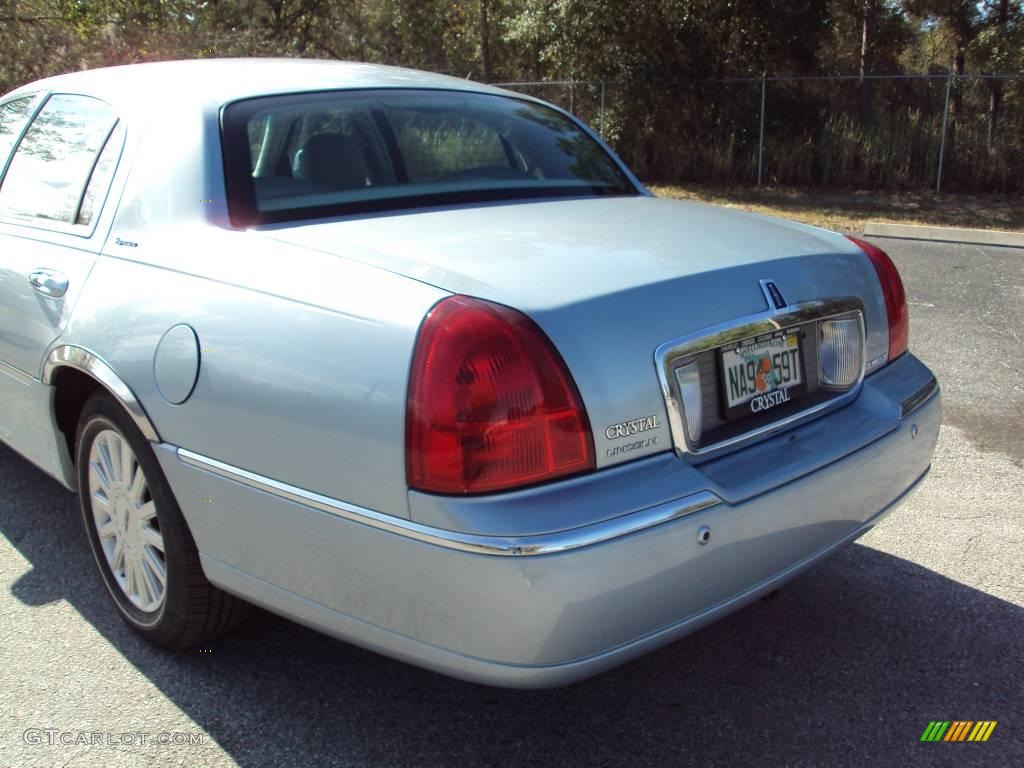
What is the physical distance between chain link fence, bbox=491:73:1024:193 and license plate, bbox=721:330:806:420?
538 inches

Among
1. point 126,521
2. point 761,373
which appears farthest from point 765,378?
point 126,521

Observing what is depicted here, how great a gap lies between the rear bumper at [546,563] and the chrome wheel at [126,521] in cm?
32

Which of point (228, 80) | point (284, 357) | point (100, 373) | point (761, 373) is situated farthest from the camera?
point (228, 80)

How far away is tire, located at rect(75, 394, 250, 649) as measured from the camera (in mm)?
2721

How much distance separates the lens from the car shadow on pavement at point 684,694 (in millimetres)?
2516

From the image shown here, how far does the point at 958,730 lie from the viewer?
8.45ft

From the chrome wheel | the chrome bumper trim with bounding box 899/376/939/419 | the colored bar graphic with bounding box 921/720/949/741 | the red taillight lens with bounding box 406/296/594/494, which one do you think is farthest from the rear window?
the colored bar graphic with bounding box 921/720/949/741

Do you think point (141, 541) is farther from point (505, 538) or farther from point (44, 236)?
point (505, 538)

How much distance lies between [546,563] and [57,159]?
2.47 m

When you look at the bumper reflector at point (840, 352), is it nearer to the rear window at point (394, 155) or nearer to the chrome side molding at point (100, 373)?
the rear window at point (394, 155)

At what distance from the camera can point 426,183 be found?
3.17 meters

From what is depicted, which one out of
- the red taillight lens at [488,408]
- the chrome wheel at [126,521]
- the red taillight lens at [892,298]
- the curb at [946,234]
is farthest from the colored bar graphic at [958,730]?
the curb at [946,234]

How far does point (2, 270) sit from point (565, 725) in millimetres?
2395
